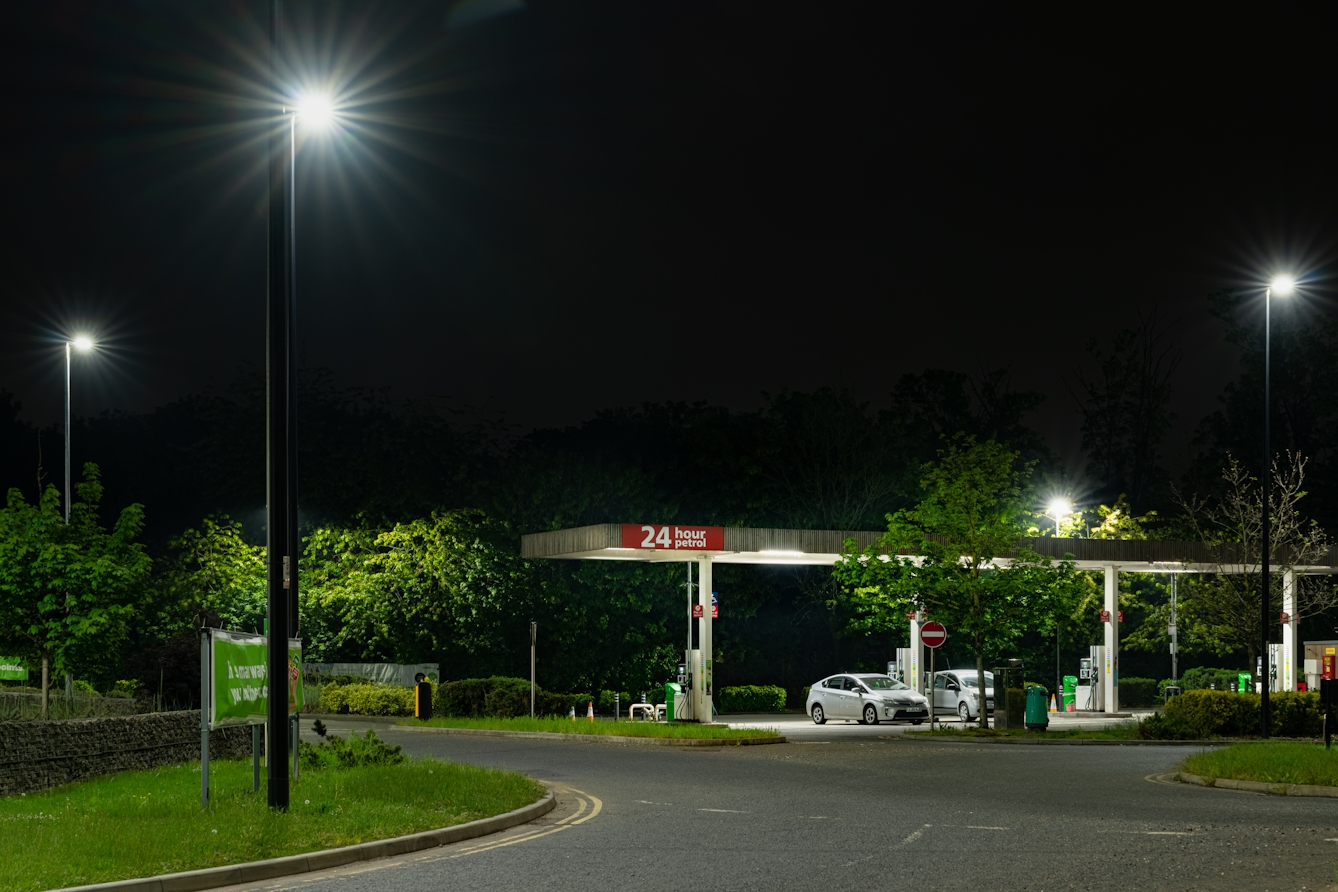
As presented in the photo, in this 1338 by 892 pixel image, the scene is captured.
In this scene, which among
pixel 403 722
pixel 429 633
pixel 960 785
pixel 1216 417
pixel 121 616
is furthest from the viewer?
pixel 1216 417

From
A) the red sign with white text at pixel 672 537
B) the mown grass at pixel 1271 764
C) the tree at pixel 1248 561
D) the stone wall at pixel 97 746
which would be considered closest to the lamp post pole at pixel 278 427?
the stone wall at pixel 97 746

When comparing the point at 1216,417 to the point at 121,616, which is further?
the point at 1216,417

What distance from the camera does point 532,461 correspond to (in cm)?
5106

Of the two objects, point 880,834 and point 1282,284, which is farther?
point 1282,284

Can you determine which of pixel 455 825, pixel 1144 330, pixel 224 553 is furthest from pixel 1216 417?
pixel 455 825

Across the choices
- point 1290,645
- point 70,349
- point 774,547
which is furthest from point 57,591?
point 1290,645

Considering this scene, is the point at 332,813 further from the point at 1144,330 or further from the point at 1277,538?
the point at 1144,330

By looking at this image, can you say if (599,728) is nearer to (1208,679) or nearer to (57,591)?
(57,591)

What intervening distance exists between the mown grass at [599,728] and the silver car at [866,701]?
840cm

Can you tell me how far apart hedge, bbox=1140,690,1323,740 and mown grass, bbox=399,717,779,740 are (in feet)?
28.5

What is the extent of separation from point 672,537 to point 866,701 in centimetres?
733

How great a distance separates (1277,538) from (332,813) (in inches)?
1415

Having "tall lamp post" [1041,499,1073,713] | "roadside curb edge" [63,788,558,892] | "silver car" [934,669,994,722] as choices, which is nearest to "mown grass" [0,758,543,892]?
"roadside curb edge" [63,788,558,892]

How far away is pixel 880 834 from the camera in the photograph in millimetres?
13516
